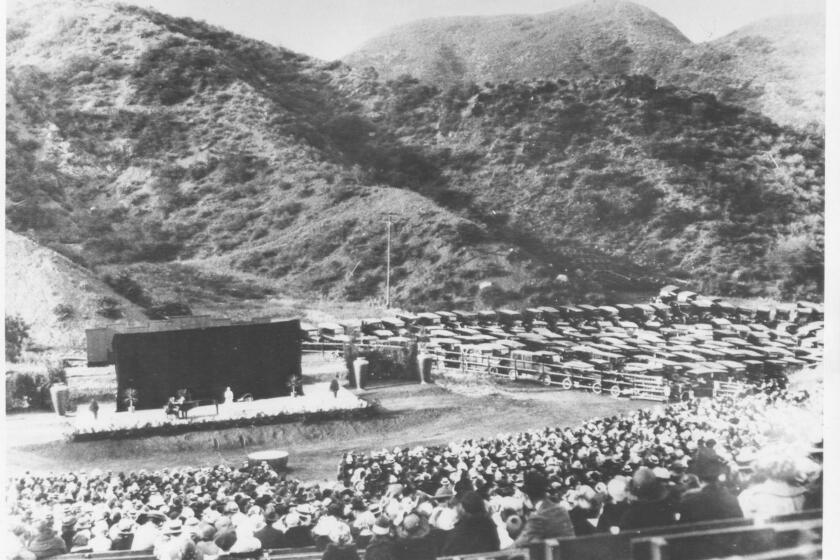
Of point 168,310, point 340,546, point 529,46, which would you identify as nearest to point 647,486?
point 340,546

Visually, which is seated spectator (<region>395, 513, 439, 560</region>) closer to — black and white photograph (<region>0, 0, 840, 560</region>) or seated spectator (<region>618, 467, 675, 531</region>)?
black and white photograph (<region>0, 0, 840, 560</region>)

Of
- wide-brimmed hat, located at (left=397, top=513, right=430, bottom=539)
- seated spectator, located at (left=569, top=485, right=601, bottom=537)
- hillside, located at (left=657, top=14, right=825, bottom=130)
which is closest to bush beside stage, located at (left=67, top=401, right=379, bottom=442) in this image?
wide-brimmed hat, located at (left=397, top=513, right=430, bottom=539)

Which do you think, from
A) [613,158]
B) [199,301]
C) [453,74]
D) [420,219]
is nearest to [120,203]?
[199,301]

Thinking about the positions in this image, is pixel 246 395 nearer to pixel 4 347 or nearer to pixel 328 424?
pixel 328 424

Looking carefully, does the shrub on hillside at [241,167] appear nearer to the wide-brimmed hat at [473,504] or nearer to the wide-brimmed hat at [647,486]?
the wide-brimmed hat at [473,504]

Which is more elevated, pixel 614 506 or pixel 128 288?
pixel 128 288

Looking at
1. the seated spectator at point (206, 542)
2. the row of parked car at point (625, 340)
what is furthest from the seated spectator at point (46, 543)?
the row of parked car at point (625, 340)

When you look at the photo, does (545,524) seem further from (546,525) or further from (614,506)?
(614,506)
